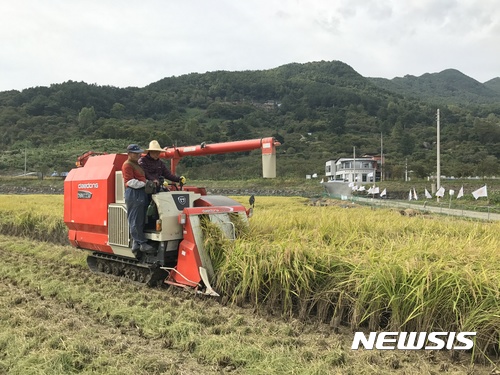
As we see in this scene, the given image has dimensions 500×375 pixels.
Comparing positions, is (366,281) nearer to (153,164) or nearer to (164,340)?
(164,340)

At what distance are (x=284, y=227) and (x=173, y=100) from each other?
126m

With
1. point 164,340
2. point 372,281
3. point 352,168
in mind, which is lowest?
point 164,340

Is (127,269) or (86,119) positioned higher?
(86,119)

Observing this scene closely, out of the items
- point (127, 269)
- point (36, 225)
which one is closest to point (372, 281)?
point (127, 269)

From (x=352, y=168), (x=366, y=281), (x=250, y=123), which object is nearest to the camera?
(x=366, y=281)

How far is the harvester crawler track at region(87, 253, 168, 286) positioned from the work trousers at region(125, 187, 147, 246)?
1.87 ft

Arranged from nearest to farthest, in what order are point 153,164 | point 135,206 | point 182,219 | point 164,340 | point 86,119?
1. point 164,340
2. point 182,219
3. point 135,206
4. point 153,164
5. point 86,119

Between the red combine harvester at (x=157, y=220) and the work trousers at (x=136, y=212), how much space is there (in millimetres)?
185

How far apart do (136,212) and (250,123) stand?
10296 centimetres

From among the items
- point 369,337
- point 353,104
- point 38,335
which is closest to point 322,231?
point 369,337

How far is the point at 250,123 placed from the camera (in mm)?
108000

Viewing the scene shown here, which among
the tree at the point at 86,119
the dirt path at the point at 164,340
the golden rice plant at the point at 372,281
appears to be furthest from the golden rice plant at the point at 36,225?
the tree at the point at 86,119

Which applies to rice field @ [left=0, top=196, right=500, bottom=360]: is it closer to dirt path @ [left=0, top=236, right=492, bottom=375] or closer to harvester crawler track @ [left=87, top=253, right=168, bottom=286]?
dirt path @ [left=0, top=236, right=492, bottom=375]

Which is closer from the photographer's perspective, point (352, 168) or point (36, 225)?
point (36, 225)
